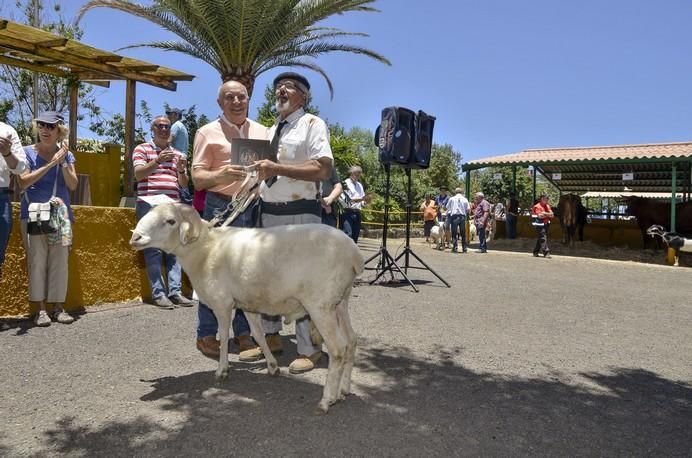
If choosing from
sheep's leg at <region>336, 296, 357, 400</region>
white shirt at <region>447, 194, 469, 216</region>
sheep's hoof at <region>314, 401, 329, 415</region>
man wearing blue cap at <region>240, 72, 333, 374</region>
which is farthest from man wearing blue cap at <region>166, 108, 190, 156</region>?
white shirt at <region>447, 194, 469, 216</region>

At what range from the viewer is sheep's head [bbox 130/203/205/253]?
3.44 meters

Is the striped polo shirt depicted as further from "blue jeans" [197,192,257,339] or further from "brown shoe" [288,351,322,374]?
"brown shoe" [288,351,322,374]

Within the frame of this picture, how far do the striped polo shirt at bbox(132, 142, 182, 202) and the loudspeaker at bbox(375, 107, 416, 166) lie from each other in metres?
3.34

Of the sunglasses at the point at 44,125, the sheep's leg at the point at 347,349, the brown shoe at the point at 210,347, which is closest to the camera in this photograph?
the sheep's leg at the point at 347,349

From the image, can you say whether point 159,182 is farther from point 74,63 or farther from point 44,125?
point 74,63

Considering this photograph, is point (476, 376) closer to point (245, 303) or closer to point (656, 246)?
point (245, 303)

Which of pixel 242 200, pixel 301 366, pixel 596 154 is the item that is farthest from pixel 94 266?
pixel 596 154

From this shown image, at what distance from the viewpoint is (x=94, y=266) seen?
234 inches

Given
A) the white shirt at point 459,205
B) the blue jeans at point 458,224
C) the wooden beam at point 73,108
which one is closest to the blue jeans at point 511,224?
the blue jeans at point 458,224

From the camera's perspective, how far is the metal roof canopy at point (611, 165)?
54.9 ft

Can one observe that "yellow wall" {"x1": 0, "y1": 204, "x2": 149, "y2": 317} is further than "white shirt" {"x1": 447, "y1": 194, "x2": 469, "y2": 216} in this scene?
No

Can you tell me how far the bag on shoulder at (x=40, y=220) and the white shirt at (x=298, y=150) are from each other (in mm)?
2407

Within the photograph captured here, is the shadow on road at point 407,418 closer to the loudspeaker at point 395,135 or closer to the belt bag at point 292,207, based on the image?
the belt bag at point 292,207

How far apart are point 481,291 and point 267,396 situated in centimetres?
558
